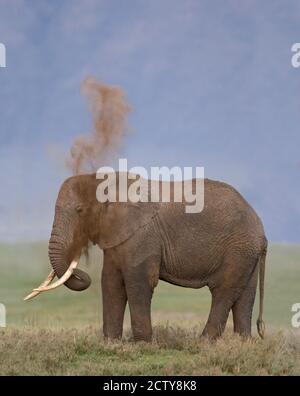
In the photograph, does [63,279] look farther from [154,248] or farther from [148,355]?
[148,355]

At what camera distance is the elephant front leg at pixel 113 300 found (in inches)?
517

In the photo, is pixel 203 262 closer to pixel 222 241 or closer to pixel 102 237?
pixel 222 241

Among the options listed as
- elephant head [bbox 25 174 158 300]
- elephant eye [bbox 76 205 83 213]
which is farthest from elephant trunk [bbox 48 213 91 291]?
elephant eye [bbox 76 205 83 213]

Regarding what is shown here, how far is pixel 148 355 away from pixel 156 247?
1.74 meters

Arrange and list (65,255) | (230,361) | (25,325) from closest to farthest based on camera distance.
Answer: (230,361), (65,255), (25,325)

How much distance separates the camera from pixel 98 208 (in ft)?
42.9

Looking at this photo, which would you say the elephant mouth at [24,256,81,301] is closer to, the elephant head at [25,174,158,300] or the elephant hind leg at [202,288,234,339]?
the elephant head at [25,174,158,300]

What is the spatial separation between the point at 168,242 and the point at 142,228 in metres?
0.50

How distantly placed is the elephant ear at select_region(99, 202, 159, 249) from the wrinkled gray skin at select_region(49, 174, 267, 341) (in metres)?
0.02

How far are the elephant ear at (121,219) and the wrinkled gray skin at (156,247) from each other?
16 millimetres

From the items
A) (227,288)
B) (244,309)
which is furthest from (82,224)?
(244,309)

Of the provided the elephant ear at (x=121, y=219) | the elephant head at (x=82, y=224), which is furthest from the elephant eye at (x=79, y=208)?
the elephant ear at (x=121, y=219)

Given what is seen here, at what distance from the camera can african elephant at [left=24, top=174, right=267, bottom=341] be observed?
12.8 m
